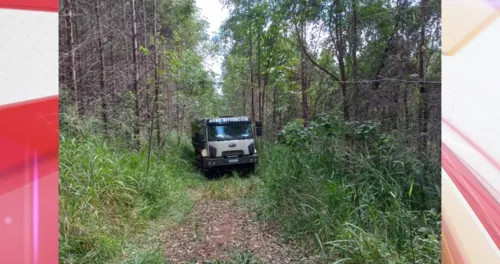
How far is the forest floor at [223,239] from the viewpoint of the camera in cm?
349

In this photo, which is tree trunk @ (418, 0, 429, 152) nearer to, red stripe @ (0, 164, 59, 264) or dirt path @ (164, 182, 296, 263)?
dirt path @ (164, 182, 296, 263)

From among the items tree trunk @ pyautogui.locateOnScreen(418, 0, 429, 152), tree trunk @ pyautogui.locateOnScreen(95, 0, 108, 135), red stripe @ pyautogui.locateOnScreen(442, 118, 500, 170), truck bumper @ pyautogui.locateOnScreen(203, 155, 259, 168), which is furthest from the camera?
truck bumper @ pyautogui.locateOnScreen(203, 155, 259, 168)

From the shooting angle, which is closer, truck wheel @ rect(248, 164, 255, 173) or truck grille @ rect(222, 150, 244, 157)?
truck grille @ rect(222, 150, 244, 157)

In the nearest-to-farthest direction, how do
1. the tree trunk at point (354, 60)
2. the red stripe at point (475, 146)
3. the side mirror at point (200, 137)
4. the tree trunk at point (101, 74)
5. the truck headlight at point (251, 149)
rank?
the red stripe at point (475, 146)
the tree trunk at point (354, 60)
the tree trunk at point (101, 74)
the truck headlight at point (251, 149)
the side mirror at point (200, 137)

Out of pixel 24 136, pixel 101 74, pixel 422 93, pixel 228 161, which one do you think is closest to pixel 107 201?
pixel 24 136

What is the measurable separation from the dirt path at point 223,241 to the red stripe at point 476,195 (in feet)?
8.28

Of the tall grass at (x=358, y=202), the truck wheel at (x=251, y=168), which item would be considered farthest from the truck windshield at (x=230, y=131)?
the tall grass at (x=358, y=202)

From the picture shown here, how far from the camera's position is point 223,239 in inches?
162

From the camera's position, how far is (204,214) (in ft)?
17.5

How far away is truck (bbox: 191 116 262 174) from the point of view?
29.8 ft

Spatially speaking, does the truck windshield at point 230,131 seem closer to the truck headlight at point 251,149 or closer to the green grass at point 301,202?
the truck headlight at point 251,149

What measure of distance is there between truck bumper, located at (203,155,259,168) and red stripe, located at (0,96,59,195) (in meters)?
7.69

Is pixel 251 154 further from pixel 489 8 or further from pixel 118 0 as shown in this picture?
pixel 489 8

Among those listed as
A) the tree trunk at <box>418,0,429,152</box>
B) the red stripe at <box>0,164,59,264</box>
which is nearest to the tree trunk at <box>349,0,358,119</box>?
the tree trunk at <box>418,0,429,152</box>
